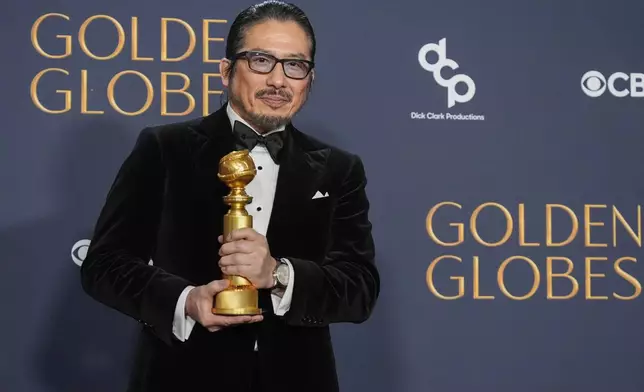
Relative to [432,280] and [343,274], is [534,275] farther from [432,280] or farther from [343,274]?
[343,274]

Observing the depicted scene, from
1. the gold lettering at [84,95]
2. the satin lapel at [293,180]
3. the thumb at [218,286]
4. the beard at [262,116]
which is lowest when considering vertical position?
the thumb at [218,286]

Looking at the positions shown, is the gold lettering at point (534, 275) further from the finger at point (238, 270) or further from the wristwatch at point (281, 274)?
the finger at point (238, 270)

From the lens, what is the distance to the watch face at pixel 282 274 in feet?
5.10

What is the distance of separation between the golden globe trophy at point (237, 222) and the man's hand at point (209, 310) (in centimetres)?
1

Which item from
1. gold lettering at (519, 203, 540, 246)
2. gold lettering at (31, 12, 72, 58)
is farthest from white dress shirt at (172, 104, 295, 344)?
gold lettering at (519, 203, 540, 246)

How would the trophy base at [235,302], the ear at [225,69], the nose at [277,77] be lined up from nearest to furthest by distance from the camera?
1. the trophy base at [235,302]
2. the nose at [277,77]
3. the ear at [225,69]

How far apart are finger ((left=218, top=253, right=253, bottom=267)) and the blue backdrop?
5.17ft

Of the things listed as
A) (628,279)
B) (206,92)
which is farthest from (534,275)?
(206,92)

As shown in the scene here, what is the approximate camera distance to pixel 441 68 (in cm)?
308

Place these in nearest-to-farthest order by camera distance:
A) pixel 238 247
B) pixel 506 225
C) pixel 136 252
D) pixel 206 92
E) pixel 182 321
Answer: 1. pixel 238 247
2. pixel 182 321
3. pixel 136 252
4. pixel 206 92
5. pixel 506 225

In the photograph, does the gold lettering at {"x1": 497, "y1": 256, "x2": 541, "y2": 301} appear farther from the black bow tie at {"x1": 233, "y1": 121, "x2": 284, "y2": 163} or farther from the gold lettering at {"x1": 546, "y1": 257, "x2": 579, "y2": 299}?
Result: the black bow tie at {"x1": 233, "y1": 121, "x2": 284, "y2": 163}

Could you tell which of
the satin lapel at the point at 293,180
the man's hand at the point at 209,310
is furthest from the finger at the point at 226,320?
the satin lapel at the point at 293,180

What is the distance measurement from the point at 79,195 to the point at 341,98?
37.1 inches

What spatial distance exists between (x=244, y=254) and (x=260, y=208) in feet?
0.90
